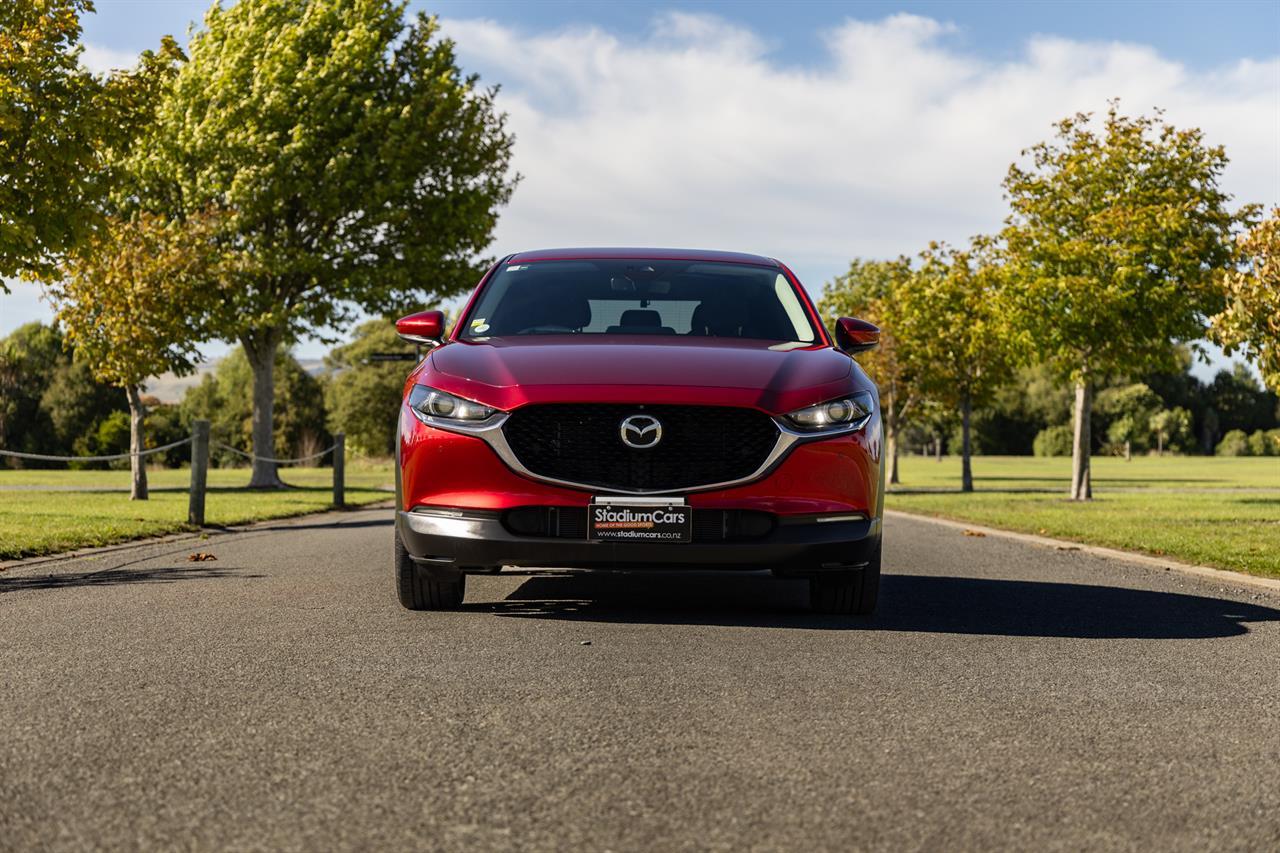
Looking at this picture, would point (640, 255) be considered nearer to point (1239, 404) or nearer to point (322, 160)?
point (322, 160)

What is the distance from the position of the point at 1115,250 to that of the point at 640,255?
19.2 meters

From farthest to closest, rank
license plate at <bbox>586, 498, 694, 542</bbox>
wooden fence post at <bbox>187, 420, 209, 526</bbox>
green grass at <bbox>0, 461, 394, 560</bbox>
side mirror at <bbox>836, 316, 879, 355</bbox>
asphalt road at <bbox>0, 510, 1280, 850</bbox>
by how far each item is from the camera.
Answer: wooden fence post at <bbox>187, 420, 209, 526</bbox> < green grass at <bbox>0, 461, 394, 560</bbox> < side mirror at <bbox>836, 316, 879, 355</bbox> < license plate at <bbox>586, 498, 694, 542</bbox> < asphalt road at <bbox>0, 510, 1280, 850</bbox>

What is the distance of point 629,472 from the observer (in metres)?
5.61

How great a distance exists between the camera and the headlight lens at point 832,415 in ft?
18.7

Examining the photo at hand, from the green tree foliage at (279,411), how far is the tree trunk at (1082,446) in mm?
41677

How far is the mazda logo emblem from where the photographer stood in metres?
5.57

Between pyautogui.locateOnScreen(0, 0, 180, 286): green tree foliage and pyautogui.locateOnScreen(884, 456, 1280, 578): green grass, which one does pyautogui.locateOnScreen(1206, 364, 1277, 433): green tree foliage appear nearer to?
pyautogui.locateOnScreen(884, 456, 1280, 578): green grass

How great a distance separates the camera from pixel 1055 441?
8488 cm

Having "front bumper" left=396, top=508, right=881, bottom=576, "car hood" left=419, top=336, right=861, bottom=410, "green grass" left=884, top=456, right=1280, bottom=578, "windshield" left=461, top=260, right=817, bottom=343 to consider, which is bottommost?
"green grass" left=884, top=456, right=1280, bottom=578

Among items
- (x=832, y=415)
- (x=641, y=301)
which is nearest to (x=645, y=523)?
(x=832, y=415)

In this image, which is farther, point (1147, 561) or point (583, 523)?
point (1147, 561)

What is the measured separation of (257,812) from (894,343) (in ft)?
127

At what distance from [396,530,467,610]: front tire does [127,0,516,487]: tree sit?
1983 cm

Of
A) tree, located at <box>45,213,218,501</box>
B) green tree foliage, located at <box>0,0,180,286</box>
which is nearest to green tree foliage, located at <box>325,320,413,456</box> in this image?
tree, located at <box>45,213,218,501</box>
